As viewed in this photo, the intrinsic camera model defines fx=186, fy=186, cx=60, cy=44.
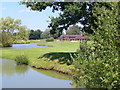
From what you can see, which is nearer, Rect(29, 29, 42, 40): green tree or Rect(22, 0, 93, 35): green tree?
Rect(22, 0, 93, 35): green tree

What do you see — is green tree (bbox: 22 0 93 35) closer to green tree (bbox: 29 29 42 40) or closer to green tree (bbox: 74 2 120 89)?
green tree (bbox: 74 2 120 89)

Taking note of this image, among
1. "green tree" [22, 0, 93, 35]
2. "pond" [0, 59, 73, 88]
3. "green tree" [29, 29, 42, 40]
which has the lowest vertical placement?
"pond" [0, 59, 73, 88]

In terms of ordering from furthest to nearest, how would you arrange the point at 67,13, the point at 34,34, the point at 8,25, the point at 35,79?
the point at 34,34
the point at 8,25
the point at 67,13
the point at 35,79

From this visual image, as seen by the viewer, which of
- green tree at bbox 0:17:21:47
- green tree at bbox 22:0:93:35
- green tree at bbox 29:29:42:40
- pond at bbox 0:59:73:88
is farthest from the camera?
green tree at bbox 29:29:42:40

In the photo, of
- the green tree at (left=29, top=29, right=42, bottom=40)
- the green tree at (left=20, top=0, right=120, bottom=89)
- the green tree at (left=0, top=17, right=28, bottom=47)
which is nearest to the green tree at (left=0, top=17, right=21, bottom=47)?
the green tree at (left=0, top=17, right=28, bottom=47)

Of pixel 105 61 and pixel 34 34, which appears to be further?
pixel 34 34

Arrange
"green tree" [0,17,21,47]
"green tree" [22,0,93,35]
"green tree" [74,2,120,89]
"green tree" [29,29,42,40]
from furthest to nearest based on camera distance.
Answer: "green tree" [29,29,42,40]
"green tree" [0,17,21,47]
"green tree" [22,0,93,35]
"green tree" [74,2,120,89]

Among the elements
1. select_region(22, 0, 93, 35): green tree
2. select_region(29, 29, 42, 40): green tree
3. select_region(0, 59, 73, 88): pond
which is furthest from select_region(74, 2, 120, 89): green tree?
select_region(29, 29, 42, 40): green tree

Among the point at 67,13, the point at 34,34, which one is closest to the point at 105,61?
the point at 67,13

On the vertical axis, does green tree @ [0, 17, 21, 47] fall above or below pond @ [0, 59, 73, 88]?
above

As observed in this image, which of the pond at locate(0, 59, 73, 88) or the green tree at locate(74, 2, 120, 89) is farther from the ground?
the green tree at locate(74, 2, 120, 89)

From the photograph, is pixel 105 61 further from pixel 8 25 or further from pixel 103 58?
pixel 8 25

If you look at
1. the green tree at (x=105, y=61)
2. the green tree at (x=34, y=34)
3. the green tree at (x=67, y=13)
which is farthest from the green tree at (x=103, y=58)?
the green tree at (x=34, y=34)

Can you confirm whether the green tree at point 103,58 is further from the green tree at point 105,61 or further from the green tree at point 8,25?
the green tree at point 8,25
